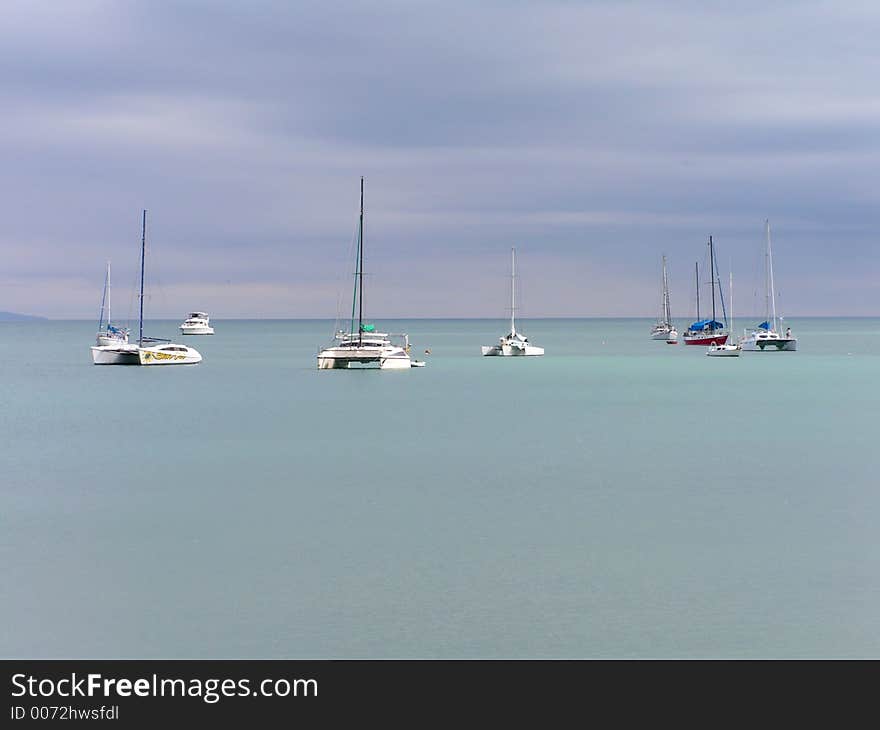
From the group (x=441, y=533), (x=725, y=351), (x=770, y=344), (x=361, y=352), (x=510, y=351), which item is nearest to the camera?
(x=441, y=533)

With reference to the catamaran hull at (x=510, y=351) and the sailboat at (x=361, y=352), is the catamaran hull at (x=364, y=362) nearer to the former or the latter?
the sailboat at (x=361, y=352)

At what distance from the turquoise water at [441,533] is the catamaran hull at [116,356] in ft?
137

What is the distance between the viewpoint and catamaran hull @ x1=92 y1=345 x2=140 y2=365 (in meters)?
105

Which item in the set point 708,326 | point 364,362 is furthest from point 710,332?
point 364,362

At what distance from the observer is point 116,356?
353ft

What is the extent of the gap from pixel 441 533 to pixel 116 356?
276ft

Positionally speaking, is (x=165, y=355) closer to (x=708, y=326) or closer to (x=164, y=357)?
(x=164, y=357)

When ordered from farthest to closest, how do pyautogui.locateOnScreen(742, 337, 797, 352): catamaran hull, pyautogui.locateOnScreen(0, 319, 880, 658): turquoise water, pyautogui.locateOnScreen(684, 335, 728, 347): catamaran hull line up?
1. pyautogui.locateOnScreen(684, 335, 728, 347): catamaran hull
2. pyautogui.locateOnScreen(742, 337, 797, 352): catamaran hull
3. pyautogui.locateOnScreen(0, 319, 880, 658): turquoise water

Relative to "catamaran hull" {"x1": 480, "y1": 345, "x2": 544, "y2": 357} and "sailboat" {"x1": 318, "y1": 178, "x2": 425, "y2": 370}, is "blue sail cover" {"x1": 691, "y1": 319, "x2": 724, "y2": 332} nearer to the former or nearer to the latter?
"catamaran hull" {"x1": 480, "y1": 345, "x2": 544, "y2": 357}

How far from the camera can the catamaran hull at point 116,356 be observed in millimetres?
105250

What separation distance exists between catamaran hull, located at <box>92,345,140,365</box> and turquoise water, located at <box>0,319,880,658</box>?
137 feet

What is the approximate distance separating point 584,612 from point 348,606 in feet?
12.7

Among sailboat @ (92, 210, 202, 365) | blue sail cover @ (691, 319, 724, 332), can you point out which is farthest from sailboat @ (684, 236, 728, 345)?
sailboat @ (92, 210, 202, 365)
